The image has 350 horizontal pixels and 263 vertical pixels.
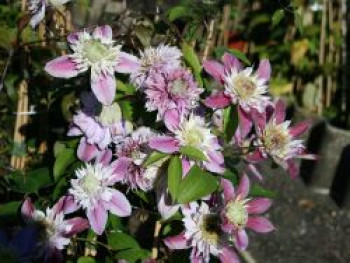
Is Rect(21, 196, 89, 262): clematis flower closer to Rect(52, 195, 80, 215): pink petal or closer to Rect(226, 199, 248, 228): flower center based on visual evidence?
Rect(52, 195, 80, 215): pink petal

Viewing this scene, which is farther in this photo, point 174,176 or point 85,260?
point 85,260

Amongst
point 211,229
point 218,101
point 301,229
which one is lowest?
point 301,229

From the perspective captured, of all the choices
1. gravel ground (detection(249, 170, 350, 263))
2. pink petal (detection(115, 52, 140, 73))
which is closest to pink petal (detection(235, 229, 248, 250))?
pink petal (detection(115, 52, 140, 73))

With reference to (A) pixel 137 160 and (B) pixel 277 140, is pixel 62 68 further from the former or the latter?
(B) pixel 277 140

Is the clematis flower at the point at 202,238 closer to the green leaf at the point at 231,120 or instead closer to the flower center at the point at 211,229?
the flower center at the point at 211,229

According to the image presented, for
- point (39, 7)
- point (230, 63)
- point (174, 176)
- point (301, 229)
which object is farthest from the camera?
point (301, 229)

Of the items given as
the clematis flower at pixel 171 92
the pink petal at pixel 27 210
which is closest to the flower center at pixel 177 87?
the clematis flower at pixel 171 92

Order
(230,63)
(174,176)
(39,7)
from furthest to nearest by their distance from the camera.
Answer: (39,7), (230,63), (174,176)

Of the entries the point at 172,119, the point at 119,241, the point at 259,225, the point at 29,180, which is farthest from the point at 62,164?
the point at 259,225
